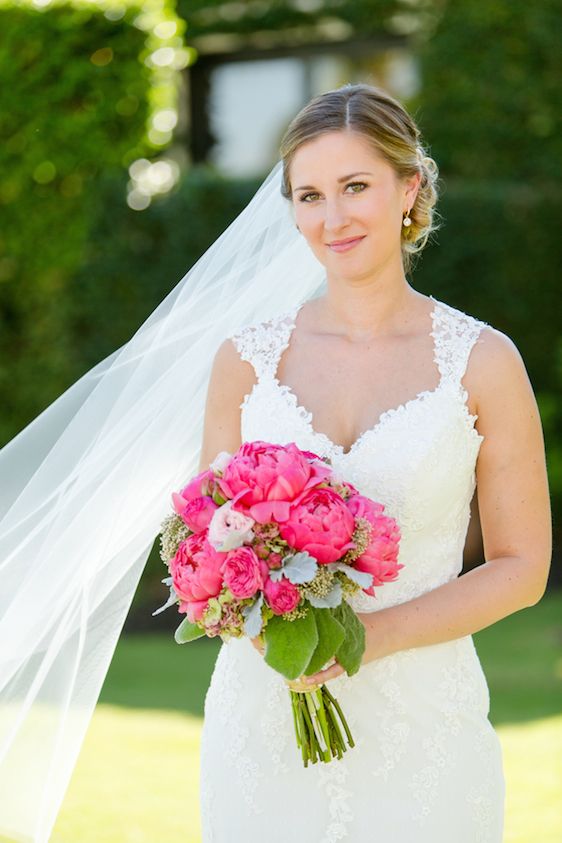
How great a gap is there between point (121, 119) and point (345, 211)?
22.4 feet

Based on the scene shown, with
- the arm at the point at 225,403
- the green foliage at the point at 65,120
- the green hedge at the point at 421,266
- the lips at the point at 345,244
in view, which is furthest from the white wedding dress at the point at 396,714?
the green foliage at the point at 65,120

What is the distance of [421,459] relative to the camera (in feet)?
10.3

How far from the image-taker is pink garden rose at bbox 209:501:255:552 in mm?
2629

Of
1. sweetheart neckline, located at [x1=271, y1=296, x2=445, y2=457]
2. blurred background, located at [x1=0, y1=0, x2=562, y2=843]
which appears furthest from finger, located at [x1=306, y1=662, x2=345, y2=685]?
blurred background, located at [x1=0, y1=0, x2=562, y2=843]

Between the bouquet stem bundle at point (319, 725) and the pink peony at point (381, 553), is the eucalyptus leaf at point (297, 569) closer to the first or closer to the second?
the pink peony at point (381, 553)

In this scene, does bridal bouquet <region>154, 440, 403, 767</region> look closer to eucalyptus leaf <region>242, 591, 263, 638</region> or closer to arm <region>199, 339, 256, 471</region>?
eucalyptus leaf <region>242, 591, 263, 638</region>

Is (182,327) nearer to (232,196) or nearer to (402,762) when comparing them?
(402,762)

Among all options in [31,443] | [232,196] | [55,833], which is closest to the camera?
[31,443]

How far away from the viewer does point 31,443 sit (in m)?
3.73

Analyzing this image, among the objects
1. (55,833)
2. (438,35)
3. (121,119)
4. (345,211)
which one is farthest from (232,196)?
(345,211)

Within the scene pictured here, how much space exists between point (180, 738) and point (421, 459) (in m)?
4.39

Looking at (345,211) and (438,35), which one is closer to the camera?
(345,211)

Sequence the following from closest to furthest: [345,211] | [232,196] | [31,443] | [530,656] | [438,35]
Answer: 1. [345,211]
2. [31,443]
3. [530,656]
4. [232,196]
5. [438,35]

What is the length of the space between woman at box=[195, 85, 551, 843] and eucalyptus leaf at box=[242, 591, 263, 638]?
385mm
